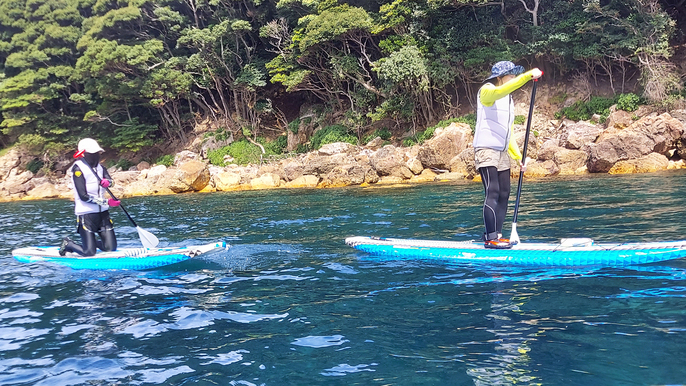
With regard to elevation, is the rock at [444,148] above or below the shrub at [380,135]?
below

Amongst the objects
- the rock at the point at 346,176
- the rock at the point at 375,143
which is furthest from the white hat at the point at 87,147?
the rock at the point at 375,143

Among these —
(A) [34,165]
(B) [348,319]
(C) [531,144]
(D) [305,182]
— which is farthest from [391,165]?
(A) [34,165]

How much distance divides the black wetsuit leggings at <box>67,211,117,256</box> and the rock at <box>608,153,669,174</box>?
18091 millimetres

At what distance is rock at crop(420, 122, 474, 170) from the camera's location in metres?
23.6

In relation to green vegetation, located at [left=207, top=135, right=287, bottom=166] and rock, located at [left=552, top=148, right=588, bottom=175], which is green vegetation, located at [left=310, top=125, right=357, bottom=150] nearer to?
green vegetation, located at [left=207, top=135, right=287, bottom=166]

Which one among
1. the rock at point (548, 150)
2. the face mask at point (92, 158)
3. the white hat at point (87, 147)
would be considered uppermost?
the white hat at point (87, 147)

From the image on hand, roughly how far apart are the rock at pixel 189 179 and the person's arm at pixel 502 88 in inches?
879

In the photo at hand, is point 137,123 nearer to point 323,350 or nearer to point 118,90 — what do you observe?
point 118,90

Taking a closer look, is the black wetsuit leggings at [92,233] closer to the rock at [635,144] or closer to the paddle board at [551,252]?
the paddle board at [551,252]

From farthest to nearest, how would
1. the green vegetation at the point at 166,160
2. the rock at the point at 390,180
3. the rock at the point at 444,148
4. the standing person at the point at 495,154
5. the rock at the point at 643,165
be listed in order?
the green vegetation at the point at 166,160, the rock at the point at 444,148, the rock at the point at 390,180, the rock at the point at 643,165, the standing person at the point at 495,154

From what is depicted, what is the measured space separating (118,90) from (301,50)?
42.9 ft

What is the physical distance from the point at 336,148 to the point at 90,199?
21.6 metres

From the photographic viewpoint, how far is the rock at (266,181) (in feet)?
85.4

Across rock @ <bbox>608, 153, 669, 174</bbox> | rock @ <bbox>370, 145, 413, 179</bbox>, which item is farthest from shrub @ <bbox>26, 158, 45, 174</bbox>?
rock @ <bbox>608, 153, 669, 174</bbox>
